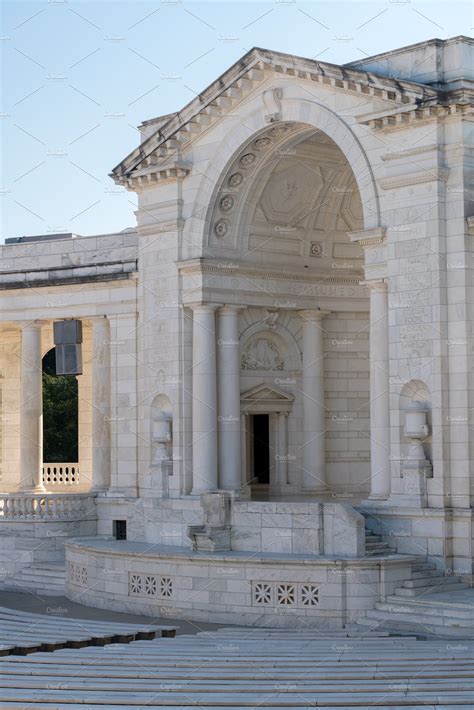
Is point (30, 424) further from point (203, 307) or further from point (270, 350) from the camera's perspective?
point (203, 307)

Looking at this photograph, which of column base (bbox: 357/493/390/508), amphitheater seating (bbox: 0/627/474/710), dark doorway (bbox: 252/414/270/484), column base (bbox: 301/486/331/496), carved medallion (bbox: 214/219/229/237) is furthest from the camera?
dark doorway (bbox: 252/414/270/484)

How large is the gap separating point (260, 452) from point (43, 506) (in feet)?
25.0

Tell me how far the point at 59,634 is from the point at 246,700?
351 inches

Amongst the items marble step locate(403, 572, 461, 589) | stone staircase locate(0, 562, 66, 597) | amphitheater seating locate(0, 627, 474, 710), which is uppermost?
marble step locate(403, 572, 461, 589)

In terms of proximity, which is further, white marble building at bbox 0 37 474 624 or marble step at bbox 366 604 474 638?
white marble building at bbox 0 37 474 624

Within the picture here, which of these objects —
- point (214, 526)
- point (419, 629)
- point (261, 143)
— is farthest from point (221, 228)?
point (419, 629)

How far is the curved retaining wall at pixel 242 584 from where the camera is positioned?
29.2 m

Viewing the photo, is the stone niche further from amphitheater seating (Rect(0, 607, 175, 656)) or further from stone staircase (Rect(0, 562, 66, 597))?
amphitheater seating (Rect(0, 607, 175, 656))

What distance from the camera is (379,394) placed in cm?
3353

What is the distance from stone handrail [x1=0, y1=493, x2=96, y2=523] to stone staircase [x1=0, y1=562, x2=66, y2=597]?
2.01 meters

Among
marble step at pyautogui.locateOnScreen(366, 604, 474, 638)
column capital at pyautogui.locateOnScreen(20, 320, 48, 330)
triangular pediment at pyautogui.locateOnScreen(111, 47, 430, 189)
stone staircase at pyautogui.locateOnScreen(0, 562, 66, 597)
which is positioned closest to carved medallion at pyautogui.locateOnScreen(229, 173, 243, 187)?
triangular pediment at pyautogui.locateOnScreen(111, 47, 430, 189)

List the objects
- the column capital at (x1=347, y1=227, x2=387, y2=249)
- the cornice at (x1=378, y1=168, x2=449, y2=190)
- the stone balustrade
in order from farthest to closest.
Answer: the stone balustrade < the column capital at (x1=347, y1=227, x2=387, y2=249) < the cornice at (x1=378, y1=168, x2=449, y2=190)

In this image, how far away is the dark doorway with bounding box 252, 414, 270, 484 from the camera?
1746 inches

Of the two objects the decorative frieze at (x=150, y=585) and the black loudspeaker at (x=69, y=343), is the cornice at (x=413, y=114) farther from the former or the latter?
the black loudspeaker at (x=69, y=343)
